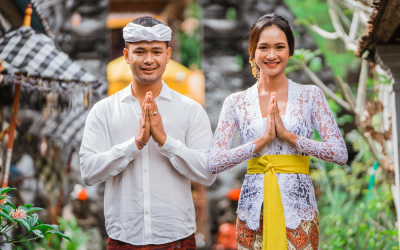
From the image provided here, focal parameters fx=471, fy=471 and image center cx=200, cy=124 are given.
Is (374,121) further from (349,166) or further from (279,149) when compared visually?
(279,149)

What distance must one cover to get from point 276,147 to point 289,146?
7cm

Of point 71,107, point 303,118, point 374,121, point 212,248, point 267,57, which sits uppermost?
point 267,57

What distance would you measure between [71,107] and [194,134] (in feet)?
5.48

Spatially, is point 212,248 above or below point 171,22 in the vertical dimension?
below

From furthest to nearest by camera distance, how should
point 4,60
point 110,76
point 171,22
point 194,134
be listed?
point 171,22, point 110,76, point 4,60, point 194,134

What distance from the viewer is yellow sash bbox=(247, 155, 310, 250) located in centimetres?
238

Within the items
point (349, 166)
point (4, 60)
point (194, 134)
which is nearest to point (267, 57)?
point (194, 134)

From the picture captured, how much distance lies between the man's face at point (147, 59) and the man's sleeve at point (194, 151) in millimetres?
344

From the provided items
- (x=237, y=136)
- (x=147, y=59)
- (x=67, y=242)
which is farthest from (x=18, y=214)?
(x=237, y=136)

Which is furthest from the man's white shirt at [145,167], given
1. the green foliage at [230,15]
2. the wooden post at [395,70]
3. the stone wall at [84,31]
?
the green foliage at [230,15]

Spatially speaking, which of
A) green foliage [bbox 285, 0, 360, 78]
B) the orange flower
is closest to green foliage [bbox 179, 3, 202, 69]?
green foliage [bbox 285, 0, 360, 78]

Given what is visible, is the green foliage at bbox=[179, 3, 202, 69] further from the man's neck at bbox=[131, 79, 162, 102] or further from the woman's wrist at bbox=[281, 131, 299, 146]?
the woman's wrist at bbox=[281, 131, 299, 146]

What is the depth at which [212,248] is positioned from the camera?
18.0 feet

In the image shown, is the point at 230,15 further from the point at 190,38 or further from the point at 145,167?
the point at 145,167
